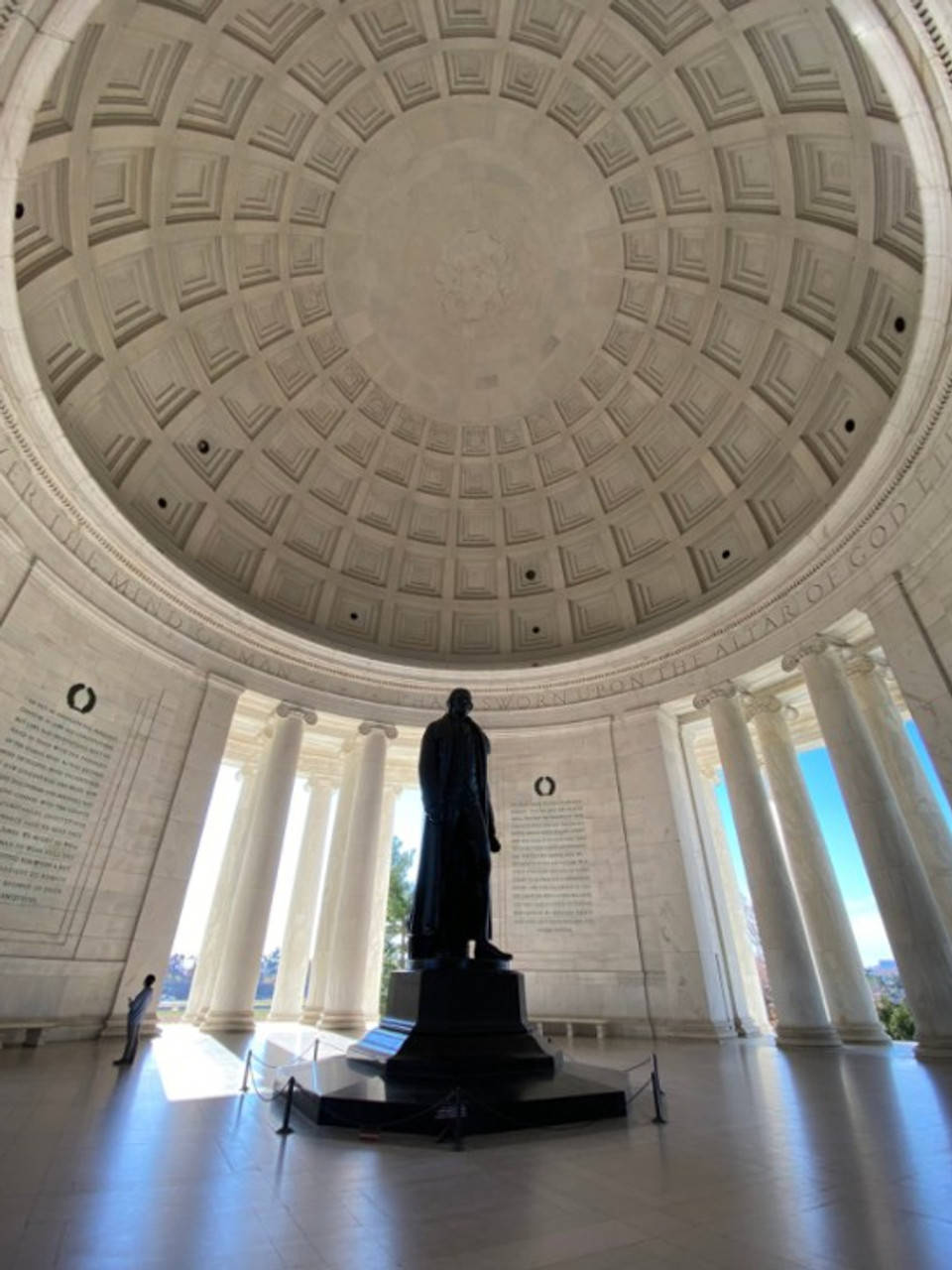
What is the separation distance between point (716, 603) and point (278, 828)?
15.3 metres

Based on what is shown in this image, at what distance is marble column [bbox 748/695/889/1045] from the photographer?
46.6 feet

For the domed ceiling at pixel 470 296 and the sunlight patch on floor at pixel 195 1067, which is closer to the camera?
the sunlight patch on floor at pixel 195 1067

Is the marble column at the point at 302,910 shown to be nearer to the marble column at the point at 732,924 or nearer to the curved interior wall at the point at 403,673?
the curved interior wall at the point at 403,673

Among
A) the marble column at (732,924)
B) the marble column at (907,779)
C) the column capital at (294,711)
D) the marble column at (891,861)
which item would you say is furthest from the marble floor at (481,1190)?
the column capital at (294,711)

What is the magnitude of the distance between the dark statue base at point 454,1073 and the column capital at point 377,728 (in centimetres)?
1243

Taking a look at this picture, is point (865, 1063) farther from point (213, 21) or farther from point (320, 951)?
point (213, 21)

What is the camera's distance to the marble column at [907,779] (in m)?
13.5

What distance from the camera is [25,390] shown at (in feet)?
42.2

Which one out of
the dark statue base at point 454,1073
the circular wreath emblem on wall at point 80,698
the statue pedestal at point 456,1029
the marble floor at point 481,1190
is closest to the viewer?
the marble floor at point 481,1190

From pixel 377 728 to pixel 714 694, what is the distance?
37.0 feet

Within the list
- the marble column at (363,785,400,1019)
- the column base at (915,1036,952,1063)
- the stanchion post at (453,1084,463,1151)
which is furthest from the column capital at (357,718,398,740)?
the column base at (915,1036,952,1063)

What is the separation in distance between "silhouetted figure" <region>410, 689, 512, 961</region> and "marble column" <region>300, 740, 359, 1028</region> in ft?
36.2

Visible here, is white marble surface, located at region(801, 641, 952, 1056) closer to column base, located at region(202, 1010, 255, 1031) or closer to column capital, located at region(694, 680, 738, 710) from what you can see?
column capital, located at region(694, 680, 738, 710)

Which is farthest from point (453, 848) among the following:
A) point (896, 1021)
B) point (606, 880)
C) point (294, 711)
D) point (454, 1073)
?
point (896, 1021)
